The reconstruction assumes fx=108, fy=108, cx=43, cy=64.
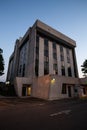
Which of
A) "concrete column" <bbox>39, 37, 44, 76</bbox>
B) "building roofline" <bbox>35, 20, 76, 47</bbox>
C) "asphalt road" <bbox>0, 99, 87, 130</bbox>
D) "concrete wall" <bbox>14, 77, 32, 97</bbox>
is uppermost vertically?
"building roofline" <bbox>35, 20, 76, 47</bbox>

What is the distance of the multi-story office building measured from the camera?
21495 mm

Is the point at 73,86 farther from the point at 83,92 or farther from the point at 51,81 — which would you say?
the point at 51,81

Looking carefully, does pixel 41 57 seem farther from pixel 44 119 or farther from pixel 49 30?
pixel 44 119

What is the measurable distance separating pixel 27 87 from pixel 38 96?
501cm

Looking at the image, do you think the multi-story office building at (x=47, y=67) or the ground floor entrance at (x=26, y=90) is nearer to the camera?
the multi-story office building at (x=47, y=67)

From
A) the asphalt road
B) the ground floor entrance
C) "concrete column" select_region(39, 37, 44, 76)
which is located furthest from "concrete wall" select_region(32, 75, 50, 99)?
the asphalt road

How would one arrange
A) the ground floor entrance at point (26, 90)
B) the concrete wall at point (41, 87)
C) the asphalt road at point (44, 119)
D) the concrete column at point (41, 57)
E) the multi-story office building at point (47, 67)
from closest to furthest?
the asphalt road at point (44, 119) → the concrete wall at point (41, 87) → the multi-story office building at point (47, 67) → the ground floor entrance at point (26, 90) → the concrete column at point (41, 57)

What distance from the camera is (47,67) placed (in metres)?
29.2

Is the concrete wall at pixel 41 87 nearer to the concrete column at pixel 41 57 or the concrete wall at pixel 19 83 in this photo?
the concrete wall at pixel 19 83

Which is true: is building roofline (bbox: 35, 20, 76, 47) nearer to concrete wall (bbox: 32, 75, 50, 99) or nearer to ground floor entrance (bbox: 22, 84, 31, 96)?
concrete wall (bbox: 32, 75, 50, 99)

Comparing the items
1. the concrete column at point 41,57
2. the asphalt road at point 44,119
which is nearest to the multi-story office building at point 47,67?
the concrete column at point 41,57

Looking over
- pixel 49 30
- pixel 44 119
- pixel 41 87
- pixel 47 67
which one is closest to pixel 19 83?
pixel 41 87

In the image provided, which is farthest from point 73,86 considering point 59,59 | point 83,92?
point 59,59

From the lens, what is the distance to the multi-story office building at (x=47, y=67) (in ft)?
70.5
